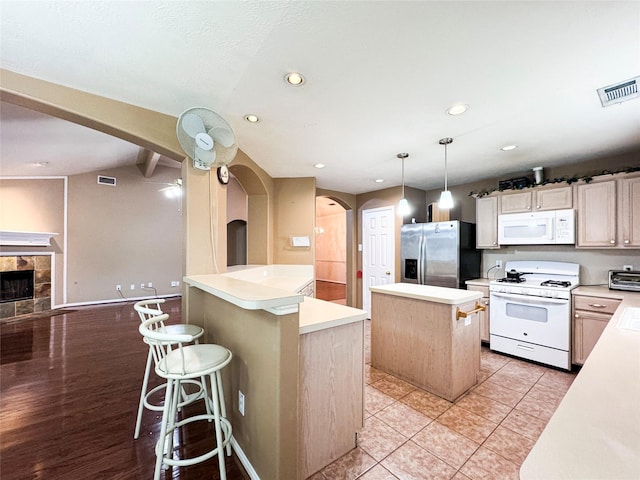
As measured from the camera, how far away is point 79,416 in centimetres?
203

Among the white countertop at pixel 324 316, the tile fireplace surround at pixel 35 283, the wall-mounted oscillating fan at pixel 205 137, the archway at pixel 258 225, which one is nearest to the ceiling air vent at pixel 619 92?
the white countertop at pixel 324 316

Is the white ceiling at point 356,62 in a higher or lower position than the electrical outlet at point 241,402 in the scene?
higher

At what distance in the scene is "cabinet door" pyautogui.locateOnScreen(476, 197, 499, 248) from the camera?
3.73 m

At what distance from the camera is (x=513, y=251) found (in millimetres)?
3818

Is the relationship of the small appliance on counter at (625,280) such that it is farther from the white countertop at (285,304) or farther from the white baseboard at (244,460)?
the white baseboard at (244,460)

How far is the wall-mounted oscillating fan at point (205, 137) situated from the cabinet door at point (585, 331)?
12.7 ft

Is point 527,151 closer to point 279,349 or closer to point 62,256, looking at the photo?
point 279,349

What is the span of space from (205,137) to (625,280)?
4.43m

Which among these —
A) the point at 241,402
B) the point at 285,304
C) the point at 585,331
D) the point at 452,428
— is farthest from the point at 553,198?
the point at 241,402

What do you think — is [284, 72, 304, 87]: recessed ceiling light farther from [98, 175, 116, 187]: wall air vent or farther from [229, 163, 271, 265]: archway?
[98, 175, 116, 187]: wall air vent

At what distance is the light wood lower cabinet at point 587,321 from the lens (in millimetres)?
2609

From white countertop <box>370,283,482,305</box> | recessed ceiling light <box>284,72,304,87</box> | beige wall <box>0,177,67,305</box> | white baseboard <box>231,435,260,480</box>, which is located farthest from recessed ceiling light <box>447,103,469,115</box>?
beige wall <box>0,177,67,305</box>

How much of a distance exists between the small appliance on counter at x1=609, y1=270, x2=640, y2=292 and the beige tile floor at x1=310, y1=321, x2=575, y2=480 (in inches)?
42.9

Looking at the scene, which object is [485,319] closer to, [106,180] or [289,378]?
[289,378]
